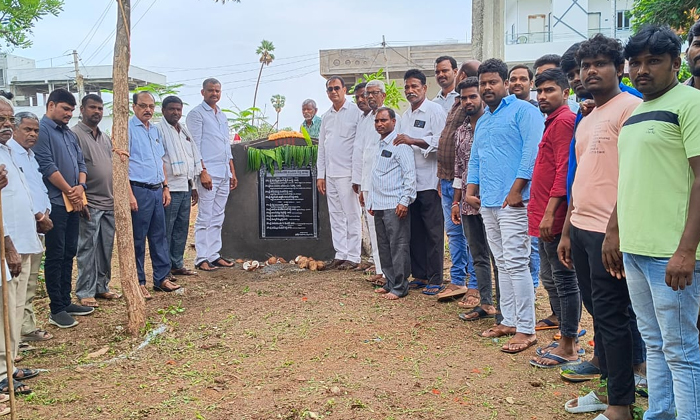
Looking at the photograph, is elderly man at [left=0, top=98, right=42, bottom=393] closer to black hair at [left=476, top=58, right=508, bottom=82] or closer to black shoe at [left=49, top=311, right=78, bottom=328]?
black shoe at [left=49, top=311, right=78, bottom=328]

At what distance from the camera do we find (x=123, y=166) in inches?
197

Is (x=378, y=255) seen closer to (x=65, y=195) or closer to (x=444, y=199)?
(x=444, y=199)

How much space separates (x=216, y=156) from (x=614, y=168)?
5.66 m

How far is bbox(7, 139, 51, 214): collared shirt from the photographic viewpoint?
4.87 m

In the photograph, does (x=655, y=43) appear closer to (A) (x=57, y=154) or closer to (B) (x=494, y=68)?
(B) (x=494, y=68)

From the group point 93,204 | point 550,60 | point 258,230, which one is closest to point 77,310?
point 93,204

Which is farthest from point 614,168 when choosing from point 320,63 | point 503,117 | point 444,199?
point 320,63

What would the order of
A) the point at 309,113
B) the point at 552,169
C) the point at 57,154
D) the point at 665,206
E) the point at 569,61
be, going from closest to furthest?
the point at 665,206, the point at 569,61, the point at 552,169, the point at 57,154, the point at 309,113

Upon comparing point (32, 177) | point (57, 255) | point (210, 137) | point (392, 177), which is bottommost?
point (57, 255)

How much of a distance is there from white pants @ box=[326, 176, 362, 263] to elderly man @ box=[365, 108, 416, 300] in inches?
56.2

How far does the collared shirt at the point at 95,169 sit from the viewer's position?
623cm

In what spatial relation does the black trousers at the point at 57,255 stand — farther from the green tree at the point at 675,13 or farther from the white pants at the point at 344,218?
the green tree at the point at 675,13

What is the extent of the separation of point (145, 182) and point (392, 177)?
257 cm

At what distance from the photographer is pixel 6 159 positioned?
167 inches
